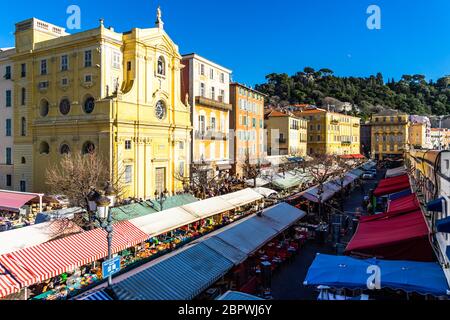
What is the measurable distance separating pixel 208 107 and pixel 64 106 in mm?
17931

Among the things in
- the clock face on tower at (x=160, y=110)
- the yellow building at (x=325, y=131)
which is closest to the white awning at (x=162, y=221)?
the clock face on tower at (x=160, y=110)

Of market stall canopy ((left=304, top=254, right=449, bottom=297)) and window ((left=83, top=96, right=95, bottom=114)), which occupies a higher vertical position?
window ((left=83, top=96, right=95, bottom=114))

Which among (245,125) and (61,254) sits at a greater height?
(245,125)

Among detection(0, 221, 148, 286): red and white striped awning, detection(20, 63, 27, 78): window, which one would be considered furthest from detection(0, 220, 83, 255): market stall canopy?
detection(20, 63, 27, 78): window

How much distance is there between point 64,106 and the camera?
34844 mm

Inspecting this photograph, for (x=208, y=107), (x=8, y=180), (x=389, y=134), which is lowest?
(x=8, y=180)

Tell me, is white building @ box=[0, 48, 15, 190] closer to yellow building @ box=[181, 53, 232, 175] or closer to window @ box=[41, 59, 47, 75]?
window @ box=[41, 59, 47, 75]

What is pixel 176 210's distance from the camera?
22.4m

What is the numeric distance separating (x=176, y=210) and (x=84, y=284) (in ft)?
27.8

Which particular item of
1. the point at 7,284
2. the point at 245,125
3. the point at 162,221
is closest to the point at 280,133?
the point at 245,125

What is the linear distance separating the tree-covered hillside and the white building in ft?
294

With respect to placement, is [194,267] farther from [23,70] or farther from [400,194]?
[23,70]

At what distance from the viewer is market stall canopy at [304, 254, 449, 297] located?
9805 millimetres
